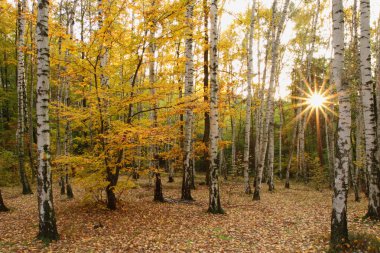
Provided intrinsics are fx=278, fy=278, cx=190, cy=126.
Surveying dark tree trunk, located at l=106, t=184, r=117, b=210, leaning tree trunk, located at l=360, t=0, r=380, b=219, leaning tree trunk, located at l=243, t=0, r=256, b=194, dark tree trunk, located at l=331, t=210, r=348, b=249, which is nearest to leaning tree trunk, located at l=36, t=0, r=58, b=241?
dark tree trunk, located at l=106, t=184, r=117, b=210

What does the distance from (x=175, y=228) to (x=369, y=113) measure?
6057 millimetres

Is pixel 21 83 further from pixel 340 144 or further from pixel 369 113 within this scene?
pixel 369 113

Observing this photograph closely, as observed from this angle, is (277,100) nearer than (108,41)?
No

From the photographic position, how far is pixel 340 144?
566 cm

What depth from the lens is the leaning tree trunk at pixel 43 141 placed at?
6375 millimetres

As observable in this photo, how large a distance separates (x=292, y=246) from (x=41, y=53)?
23.9ft

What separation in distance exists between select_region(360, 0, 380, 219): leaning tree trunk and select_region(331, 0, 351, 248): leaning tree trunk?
2069 mm

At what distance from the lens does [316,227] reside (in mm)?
7750

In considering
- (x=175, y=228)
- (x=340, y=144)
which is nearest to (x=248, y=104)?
(x=175, y=228)

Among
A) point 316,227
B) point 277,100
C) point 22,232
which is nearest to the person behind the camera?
point 22,232

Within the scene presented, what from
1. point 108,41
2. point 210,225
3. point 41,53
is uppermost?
point 108,41

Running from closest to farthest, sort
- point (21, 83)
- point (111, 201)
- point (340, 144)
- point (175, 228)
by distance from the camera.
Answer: point (340, 144) → point (175, 228) → point (111, 201) → point (21, 83)

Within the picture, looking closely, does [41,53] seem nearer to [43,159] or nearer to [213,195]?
[43,159]

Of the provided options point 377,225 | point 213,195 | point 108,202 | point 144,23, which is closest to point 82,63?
point 144,23
